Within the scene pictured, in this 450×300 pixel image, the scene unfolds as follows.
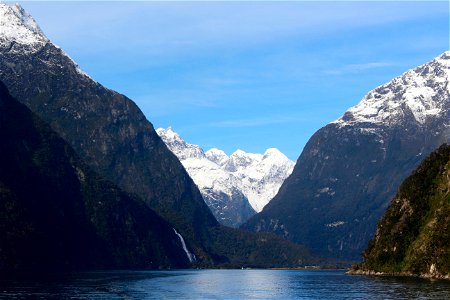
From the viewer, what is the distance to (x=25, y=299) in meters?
191

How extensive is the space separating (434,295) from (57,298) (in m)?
89.7

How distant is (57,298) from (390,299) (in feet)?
256

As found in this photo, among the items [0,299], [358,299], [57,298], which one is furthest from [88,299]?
[358,299]

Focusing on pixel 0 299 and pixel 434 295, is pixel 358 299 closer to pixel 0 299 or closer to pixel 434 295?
pixel 434 295

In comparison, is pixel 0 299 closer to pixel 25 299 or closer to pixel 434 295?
pixel 25 299

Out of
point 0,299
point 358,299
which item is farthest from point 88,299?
point 358,299

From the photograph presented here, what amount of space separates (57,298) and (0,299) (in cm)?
1388

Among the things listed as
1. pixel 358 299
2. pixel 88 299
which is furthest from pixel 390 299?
pixel 88 299

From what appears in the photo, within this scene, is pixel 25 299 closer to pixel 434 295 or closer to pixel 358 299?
pixel 358 299

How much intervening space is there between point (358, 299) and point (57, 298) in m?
71.6

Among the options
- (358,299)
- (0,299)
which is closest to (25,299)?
(0,299)

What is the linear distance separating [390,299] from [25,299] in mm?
83840

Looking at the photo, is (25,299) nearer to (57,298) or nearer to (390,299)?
(57,298)

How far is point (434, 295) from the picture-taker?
199750 millimetres
